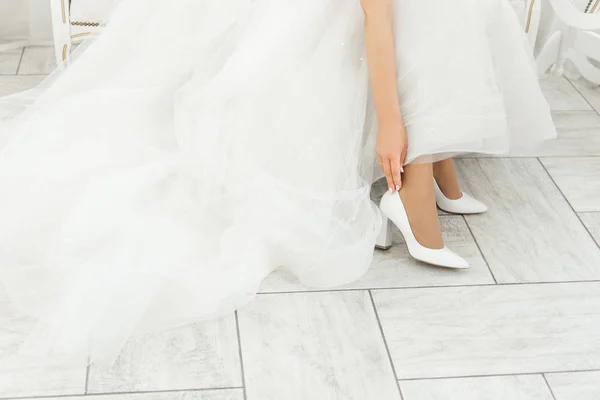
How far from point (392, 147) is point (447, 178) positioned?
0.92 feet

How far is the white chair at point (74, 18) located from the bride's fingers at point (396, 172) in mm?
844

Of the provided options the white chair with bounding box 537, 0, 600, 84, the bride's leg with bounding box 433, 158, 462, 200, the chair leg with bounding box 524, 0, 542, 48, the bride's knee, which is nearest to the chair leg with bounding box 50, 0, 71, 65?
the bride's knee

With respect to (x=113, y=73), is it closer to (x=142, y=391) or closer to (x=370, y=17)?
(x=370, y=17)

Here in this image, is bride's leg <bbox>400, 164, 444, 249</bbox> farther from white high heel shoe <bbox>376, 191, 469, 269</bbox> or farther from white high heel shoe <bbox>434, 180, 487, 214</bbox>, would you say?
white high heel shoe <bbox>434, 180, 487, 214</bbox>

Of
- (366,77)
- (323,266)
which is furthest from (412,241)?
(366,77)

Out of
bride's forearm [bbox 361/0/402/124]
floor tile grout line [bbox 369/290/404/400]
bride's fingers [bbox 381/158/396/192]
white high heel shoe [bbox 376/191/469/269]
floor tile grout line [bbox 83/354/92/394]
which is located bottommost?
floor tile grout line [bbox 369/290/404/400]

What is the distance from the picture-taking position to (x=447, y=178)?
1.75 metres

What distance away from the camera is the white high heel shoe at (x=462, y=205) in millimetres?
1762

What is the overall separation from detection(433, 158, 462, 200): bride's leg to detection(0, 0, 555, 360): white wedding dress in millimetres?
176

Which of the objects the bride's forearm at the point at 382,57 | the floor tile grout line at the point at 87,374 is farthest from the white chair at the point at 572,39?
the floor tile grout line at the point at 87,374

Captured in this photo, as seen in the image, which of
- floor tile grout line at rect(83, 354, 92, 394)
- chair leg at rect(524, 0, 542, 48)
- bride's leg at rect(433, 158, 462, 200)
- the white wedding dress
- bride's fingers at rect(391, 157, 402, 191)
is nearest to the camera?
floor tile grout line at rect(83, 354, 92, 394)

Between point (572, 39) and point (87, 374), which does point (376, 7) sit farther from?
point (572, 39)

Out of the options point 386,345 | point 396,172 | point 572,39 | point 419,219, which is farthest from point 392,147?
point 572,39

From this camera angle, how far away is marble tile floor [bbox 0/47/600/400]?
4.20 ft
